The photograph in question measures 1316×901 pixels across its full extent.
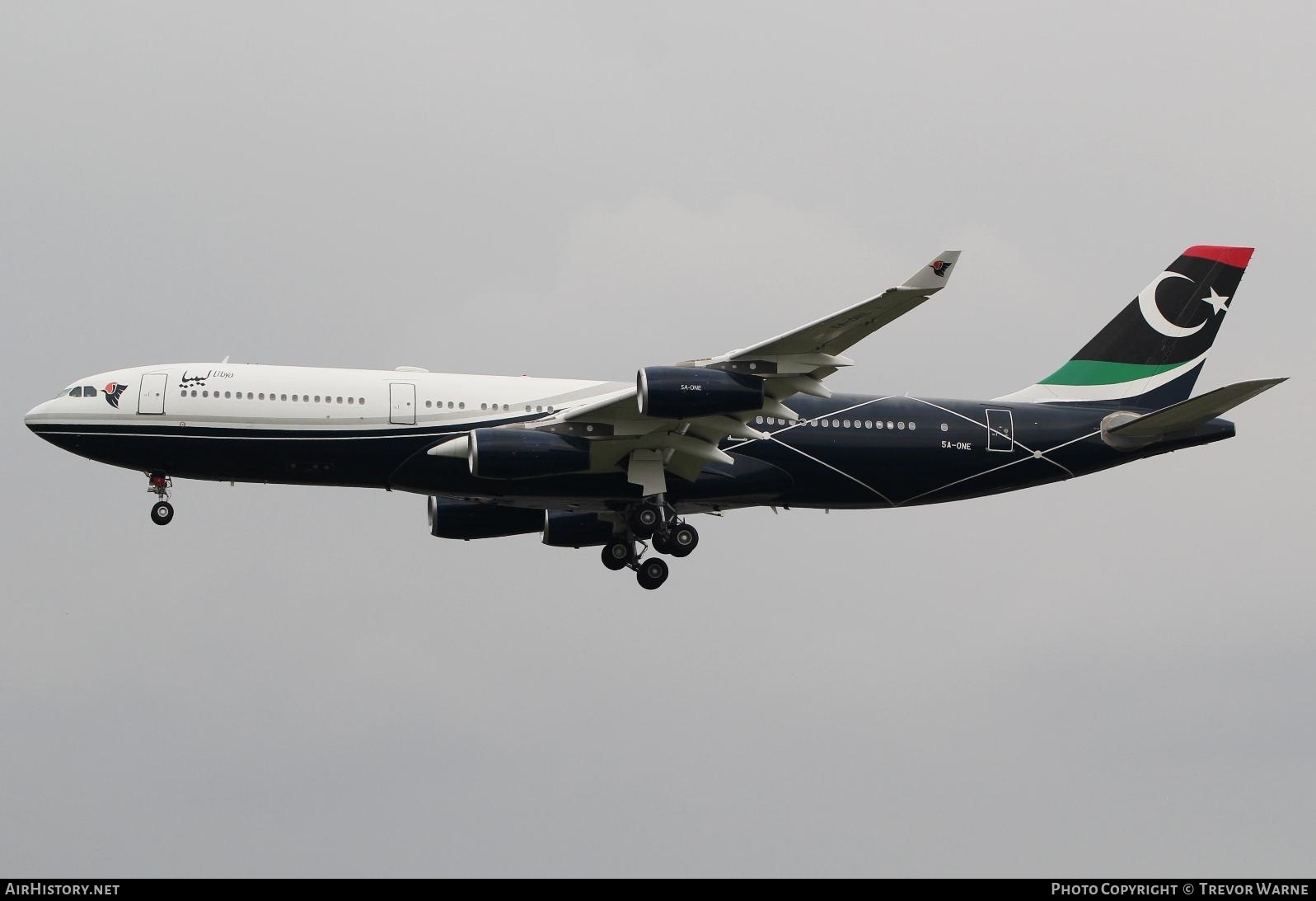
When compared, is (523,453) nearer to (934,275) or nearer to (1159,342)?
(934,275)

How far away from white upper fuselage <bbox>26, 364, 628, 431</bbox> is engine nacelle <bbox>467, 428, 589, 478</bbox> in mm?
1687

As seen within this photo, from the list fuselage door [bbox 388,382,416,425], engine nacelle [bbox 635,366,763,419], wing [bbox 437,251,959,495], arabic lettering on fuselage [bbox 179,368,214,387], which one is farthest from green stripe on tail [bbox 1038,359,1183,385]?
arabic lettering on fuselage [bbox 179,368,214,387]

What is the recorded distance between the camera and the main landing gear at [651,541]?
47.1m

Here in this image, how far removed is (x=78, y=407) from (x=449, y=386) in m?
9.15

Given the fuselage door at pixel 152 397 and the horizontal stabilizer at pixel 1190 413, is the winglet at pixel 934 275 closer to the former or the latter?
the horizontal stabilizer at pixel 1190 413

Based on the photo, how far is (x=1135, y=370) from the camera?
51844mm

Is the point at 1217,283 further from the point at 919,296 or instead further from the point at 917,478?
the point at 919,296

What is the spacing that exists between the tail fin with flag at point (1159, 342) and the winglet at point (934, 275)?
1384 centimetres

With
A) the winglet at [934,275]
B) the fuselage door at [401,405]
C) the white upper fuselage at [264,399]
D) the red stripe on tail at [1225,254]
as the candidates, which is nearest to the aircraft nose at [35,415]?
the white upper fuselage at [264,399]

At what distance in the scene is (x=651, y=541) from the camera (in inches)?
1893

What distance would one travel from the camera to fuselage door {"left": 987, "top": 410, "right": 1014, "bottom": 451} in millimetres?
49281

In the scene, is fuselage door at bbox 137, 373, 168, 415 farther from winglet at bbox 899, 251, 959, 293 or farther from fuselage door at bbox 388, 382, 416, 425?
winglet at bbox 899, 251, 959, 293

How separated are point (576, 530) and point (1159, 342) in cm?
1761

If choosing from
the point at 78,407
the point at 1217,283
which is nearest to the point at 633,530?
the point at 78,407
